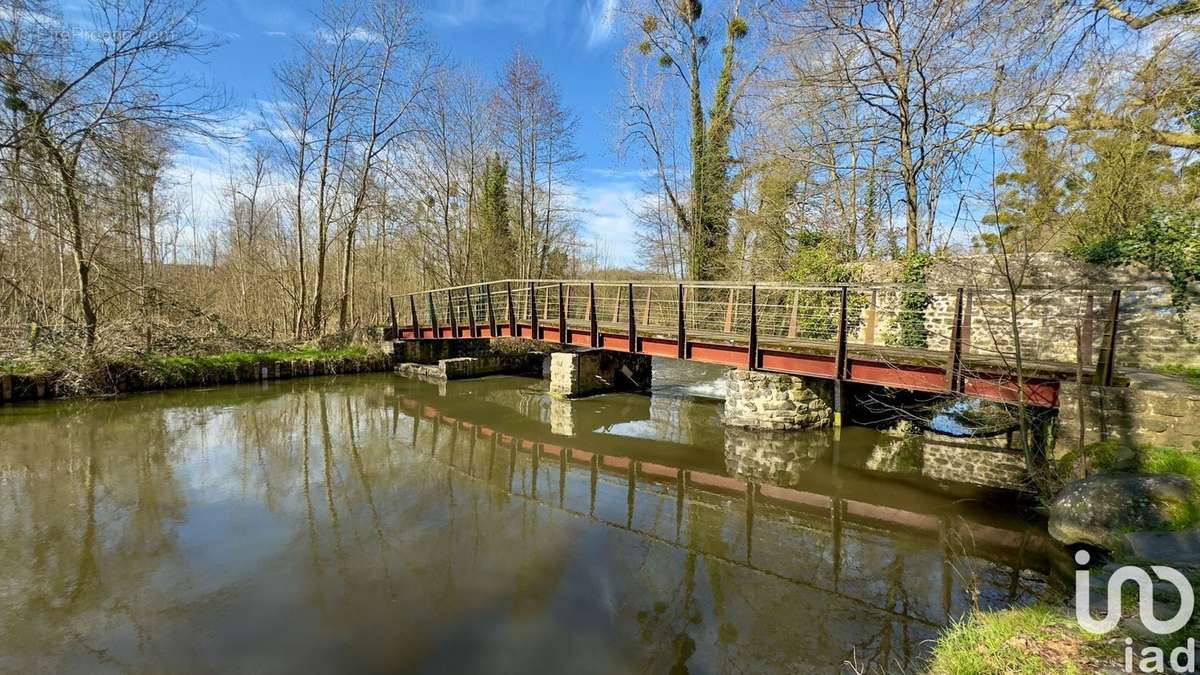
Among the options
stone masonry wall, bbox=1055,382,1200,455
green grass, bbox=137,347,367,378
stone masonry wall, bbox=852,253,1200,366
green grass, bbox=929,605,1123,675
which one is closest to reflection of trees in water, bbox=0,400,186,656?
green grass, bbox=137,347,367,378

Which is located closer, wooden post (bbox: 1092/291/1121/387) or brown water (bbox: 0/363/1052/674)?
brown water (bbox: 0/363/1052/674)

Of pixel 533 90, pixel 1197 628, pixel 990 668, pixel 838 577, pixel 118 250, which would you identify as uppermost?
pixel 533 90

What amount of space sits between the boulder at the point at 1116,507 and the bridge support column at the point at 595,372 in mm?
9914

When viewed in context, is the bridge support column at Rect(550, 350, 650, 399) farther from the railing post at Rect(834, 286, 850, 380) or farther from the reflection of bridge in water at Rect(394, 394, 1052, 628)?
the railing post at Rect(834, 286, 850, 380)

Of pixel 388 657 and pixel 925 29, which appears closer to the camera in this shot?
pixel 388 657

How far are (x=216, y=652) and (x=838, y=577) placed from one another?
195 inches

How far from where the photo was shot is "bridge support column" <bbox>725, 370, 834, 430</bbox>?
10.1m

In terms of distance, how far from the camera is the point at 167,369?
13.1 meters

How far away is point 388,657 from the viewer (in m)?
3.63

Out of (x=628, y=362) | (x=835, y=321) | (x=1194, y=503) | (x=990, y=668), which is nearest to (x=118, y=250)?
(x=628, y=362)

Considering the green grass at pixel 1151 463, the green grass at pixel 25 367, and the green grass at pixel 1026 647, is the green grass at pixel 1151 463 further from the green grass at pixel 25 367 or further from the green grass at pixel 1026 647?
the green grass at pixel 25 367

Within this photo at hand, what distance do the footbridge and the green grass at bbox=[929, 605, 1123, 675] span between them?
2978 mm

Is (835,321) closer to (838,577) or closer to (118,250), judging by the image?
(838,577)

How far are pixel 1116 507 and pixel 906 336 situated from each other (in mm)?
6616
